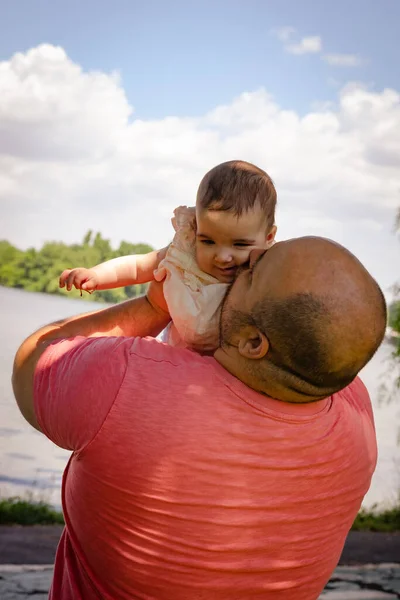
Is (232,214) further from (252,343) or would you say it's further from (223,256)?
(252,343)

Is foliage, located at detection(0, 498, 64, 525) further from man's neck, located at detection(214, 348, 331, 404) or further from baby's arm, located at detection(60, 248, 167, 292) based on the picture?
man's neck, located at detection(214, 348, 331, 404)

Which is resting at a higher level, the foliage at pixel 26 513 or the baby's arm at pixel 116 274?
the baby's arm at pixel 116 274

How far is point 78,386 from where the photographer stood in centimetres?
115

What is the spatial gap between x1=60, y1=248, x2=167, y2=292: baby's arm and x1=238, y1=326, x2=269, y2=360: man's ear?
2.06ft

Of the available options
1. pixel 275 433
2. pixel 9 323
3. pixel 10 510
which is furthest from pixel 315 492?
pixel 9 323

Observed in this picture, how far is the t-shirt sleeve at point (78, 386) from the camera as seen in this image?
3.74 ft

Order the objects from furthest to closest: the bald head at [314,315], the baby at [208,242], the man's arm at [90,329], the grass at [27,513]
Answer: the grass at [27,513], the baby at [208,242], the man's arm at [90,329], the bald head at [314,315]

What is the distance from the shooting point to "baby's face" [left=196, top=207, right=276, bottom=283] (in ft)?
5.44

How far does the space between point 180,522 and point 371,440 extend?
385mm

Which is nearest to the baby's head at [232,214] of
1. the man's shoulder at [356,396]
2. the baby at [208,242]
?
the baby at [208,242]

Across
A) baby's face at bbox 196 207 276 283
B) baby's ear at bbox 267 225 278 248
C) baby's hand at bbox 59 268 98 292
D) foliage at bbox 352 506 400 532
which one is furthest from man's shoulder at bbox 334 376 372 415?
foliage at bbox 352 506 400 532

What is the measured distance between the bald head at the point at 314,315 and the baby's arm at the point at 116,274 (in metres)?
0.65

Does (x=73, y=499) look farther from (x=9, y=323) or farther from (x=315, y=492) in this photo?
(x=9, y=323)

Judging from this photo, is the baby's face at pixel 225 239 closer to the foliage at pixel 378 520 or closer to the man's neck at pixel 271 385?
the man's neck at pixel 271 385
